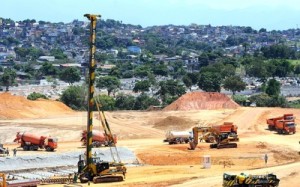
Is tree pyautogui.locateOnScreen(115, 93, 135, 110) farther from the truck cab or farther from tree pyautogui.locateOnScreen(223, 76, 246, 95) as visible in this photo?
the truck cab

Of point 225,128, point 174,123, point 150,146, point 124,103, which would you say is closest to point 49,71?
point 124,103

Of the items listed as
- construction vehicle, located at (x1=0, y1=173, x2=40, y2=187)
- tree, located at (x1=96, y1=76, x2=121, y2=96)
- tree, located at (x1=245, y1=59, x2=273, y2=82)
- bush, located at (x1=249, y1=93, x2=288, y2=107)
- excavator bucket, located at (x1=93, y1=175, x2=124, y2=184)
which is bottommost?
excavator bucket, located at (x1=93, y1=175, x2=124, y2=184)

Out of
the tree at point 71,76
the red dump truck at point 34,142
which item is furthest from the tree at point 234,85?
the red dump truck at point 34,142

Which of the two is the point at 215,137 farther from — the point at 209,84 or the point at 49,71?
the point at 49,71

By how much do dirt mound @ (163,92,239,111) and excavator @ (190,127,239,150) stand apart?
1004 inches

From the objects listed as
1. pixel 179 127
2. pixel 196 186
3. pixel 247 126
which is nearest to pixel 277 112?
pixel 247 126

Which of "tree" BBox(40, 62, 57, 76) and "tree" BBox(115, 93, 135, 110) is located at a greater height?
"tree" BBox(40, 62, 57, 76)

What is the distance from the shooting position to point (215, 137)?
213ft

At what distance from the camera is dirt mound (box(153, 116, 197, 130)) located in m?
79.2

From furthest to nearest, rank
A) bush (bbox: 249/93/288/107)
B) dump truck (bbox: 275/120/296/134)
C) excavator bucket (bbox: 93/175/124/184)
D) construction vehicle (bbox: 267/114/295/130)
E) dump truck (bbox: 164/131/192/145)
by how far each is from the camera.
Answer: bush (bbox: 249/93/288/107) < construction vehicle (bbox: 267/114/295/130) < dump truck (bbox: 275/120/296/134) < dump truck (bbox: 164/131/192/145) < excavator bucket (bbox: 93/175/124/184)

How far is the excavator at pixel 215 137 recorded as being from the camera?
2495 inches

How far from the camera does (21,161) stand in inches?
2062

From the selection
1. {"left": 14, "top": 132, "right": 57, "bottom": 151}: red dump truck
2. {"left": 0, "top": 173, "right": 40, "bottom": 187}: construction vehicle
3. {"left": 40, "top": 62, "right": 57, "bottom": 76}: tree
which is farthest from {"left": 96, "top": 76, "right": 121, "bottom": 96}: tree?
{"left": 0, "top": 173, "right": 40, "bottom": 187}: construction vehicle

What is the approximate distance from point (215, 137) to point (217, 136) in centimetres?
47
